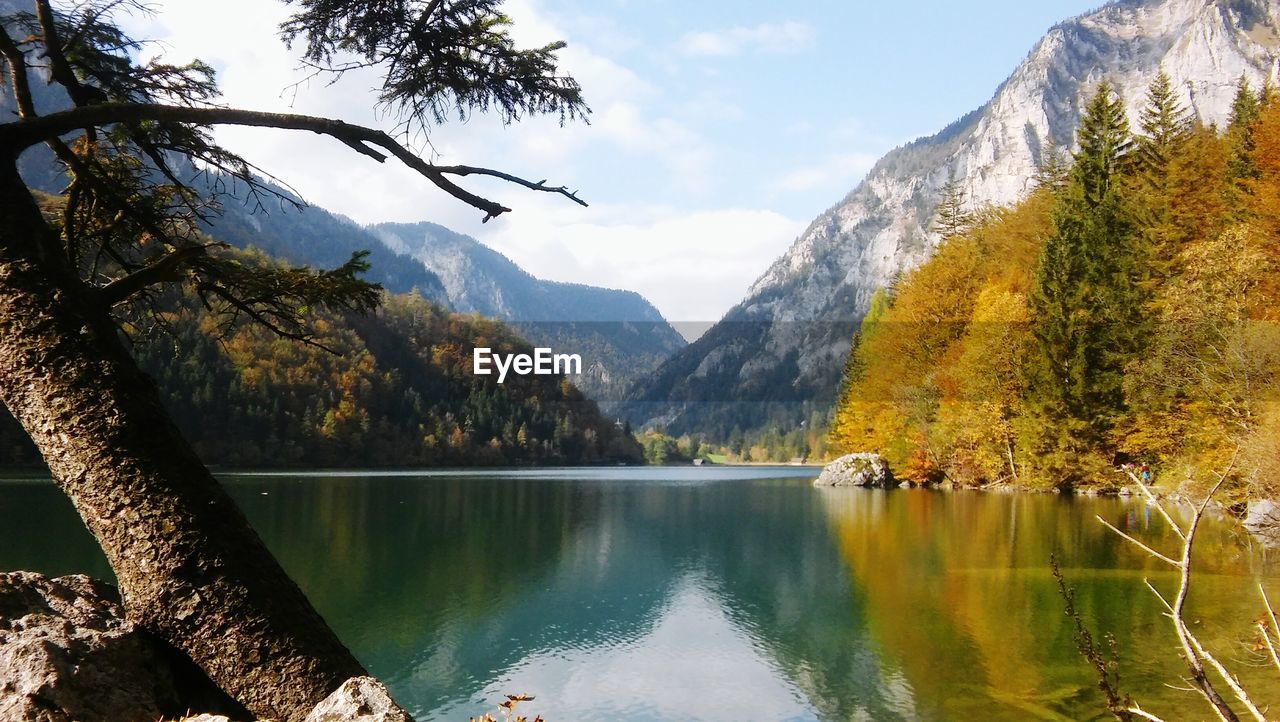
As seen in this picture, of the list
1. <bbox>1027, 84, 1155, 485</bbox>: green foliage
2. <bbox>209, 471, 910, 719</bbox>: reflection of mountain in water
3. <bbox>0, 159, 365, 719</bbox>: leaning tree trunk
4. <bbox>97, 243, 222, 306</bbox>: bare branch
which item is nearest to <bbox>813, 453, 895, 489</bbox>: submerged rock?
<bbox>1027, 84, 1155, 485</bbox>: green foliage

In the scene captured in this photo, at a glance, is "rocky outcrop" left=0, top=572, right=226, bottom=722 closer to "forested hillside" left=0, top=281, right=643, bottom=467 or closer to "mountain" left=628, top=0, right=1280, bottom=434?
"forested hillside" left=0, top=281, right=643, bottom=467

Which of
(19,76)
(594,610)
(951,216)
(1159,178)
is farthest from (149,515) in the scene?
(951,216)

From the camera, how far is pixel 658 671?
29.4 feet

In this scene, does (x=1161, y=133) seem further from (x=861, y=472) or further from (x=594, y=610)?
(x=594, y=610)

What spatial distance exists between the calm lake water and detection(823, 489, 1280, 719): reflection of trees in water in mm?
40

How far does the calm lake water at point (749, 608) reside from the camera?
791 centimetres

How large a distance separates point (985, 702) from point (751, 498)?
27.3 metres

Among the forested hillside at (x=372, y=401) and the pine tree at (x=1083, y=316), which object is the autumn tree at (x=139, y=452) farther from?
the forested hillside at (x=372, y=401)

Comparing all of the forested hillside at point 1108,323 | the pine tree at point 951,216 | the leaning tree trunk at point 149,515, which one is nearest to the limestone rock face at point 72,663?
the leaning tree trunk at point 149,515

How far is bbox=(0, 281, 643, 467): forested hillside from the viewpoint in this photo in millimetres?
64125

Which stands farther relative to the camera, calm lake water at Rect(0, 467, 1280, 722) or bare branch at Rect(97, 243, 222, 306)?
calm lake water at Rect(0, 467, 1280, 722)

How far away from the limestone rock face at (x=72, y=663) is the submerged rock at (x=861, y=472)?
38.3 m

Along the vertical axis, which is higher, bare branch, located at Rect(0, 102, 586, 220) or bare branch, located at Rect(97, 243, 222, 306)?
bare branch, located at Rect(0, 102, 586, 220)

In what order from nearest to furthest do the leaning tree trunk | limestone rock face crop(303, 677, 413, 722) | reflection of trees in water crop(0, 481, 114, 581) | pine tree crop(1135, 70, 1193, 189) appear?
limestone rock face crop(303, 677, 413, 722) < the leaning tree trunk < reflection of trees in water crop(0, 481, 114, 581) < pine tree crop(1135, 70, 1193, 189)
